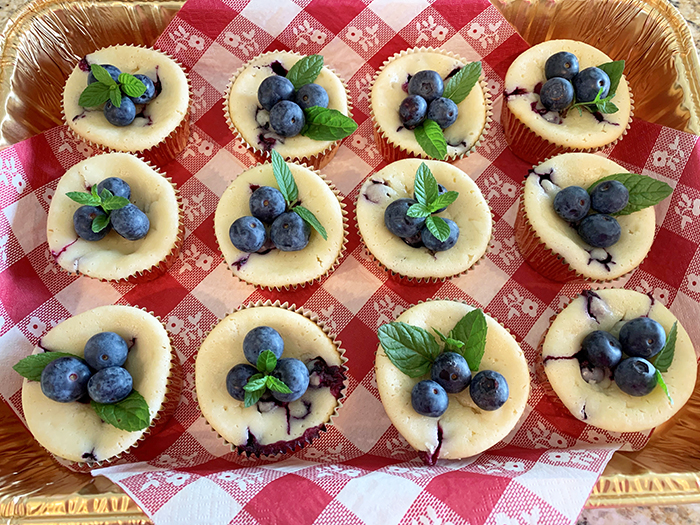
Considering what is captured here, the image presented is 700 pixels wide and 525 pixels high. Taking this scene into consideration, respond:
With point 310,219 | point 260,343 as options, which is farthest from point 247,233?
point 260,343

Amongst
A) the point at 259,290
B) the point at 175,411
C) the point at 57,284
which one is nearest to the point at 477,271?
the point at 259,290

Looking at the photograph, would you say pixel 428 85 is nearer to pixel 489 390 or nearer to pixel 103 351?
pixel 489 390

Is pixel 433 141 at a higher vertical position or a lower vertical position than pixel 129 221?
higher

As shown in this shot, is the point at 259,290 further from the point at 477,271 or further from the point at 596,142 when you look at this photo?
the point at 596,142

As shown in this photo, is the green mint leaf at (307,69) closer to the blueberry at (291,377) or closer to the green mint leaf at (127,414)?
the blueberry at (291,377)

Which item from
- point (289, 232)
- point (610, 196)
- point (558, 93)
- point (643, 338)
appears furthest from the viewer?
point (558, 93)

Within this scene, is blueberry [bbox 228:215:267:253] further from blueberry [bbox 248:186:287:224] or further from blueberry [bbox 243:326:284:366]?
blueberry [bbox 243:326:284:366]
